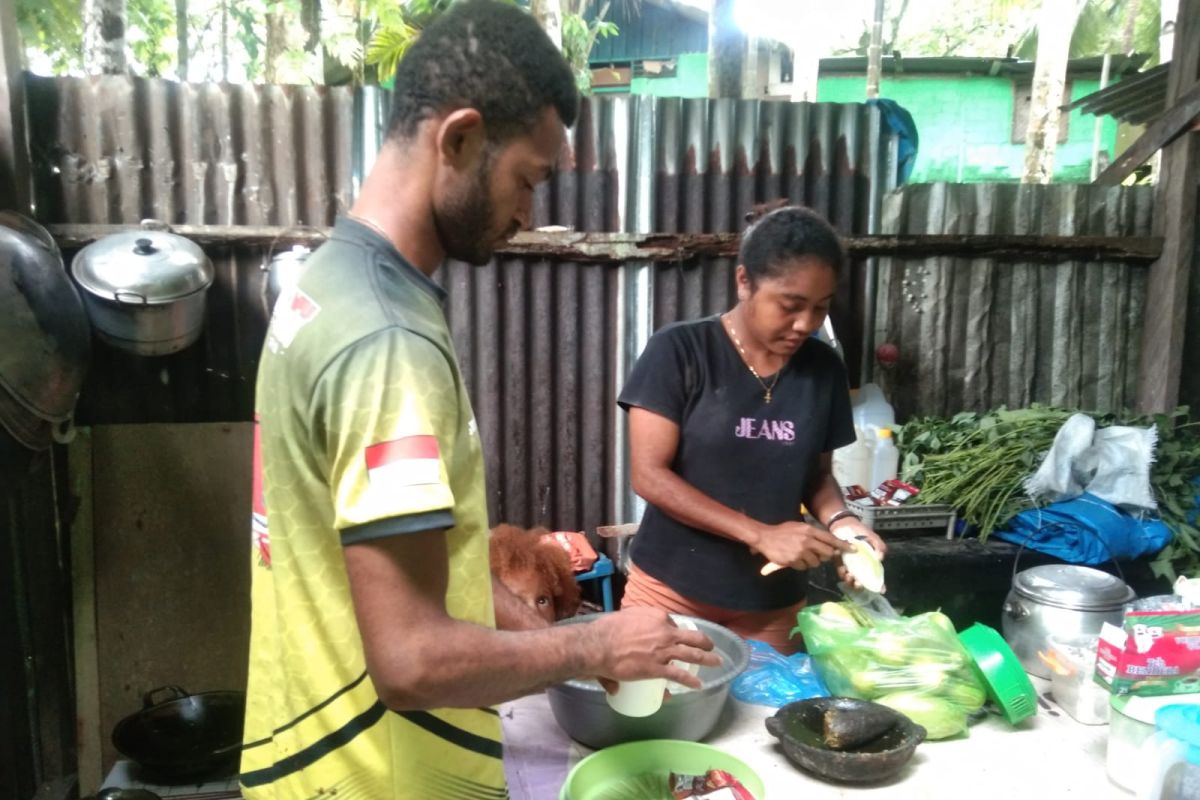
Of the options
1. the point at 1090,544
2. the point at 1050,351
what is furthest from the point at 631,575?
the point at 1050,351

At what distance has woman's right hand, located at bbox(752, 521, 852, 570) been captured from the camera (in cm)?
200

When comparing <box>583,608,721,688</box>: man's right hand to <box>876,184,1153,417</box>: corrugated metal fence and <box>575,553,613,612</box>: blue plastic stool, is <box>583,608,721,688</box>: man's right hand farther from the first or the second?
<box>876,184,1153,417</box>: corrugated metal fence

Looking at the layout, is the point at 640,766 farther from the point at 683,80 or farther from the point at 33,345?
the point at 683,80

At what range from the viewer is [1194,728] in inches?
50.4

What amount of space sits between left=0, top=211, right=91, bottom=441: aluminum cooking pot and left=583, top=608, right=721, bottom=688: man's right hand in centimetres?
243

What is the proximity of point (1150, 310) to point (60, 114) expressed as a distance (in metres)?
5.10

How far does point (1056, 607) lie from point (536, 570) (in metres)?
1.46

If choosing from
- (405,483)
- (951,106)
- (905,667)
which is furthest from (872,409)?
(951,106)

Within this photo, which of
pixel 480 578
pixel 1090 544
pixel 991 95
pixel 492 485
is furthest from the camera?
pixel 991 95

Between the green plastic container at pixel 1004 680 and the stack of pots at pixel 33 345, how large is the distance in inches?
115

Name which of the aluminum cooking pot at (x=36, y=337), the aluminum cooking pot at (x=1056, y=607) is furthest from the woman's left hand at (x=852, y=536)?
the aluminum cooking pot at (x=36, y=337)

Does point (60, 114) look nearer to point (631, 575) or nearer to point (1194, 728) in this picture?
point (631, 575)

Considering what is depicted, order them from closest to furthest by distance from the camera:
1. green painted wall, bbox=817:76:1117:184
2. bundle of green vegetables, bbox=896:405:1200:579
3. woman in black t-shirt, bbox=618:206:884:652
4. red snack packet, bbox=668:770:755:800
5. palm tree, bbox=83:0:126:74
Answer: red snack packet, bbox=668:770:755:800
woman in black t-shirt, bbox=618:206:884:652
bundle of green vegetables, bbox=896:405:1200:579
palm tree, bbox=83:0:126:74
green painted wall, bbox=817:76:1117:184

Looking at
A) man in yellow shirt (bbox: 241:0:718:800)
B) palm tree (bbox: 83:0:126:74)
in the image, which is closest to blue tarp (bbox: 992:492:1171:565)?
man in yellow shirt (bbox: 241:0:718:800)
